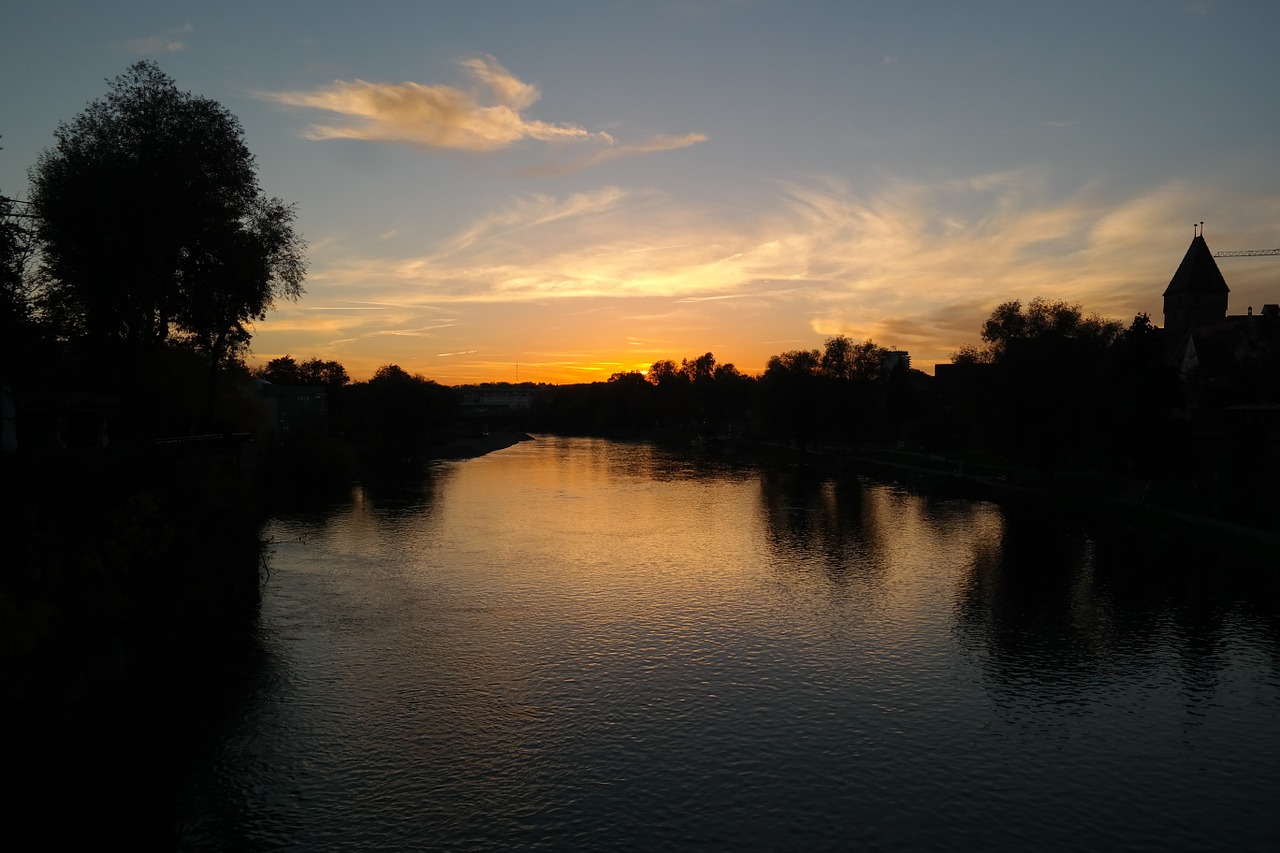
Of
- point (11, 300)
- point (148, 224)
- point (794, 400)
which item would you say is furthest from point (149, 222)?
point (794, 400)

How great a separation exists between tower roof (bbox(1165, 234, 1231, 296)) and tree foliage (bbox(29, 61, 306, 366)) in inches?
3892

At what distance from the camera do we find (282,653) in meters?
28.5

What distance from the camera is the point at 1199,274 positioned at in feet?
319

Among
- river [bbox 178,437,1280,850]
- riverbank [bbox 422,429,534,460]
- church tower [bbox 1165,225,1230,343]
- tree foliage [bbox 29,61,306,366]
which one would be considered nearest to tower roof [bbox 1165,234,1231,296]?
church tower [bbox 1165,225,1230,343]

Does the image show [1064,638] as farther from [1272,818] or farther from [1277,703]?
[1272,818]

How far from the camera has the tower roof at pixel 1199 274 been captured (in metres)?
97.1

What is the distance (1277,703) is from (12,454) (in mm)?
34508

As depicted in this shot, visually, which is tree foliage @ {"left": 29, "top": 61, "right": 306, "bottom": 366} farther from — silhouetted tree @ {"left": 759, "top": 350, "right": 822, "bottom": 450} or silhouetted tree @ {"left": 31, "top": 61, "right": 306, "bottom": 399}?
silhouetted tree @ {"left": 759, "top": 350, "right": 822, "bottom": 450}

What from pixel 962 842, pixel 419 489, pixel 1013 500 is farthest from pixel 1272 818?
pixel 419 489

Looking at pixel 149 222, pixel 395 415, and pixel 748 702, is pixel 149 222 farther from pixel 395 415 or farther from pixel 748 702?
pixel 395 415

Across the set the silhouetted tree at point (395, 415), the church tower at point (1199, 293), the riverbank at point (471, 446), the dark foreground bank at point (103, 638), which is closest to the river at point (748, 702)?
the dark foreground bank at point (103, 638)

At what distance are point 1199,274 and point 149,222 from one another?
105 meters

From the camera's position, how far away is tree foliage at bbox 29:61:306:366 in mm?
32719

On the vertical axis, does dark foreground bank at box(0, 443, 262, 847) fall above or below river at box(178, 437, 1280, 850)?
above
